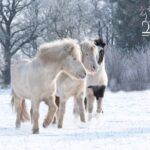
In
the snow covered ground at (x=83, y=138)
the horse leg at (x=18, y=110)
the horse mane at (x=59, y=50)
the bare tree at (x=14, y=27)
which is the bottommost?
the snow covered ground at (x=83, y=138)

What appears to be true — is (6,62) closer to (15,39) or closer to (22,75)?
(15,39)

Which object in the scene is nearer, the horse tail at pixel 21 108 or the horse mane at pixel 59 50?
the horse mane at pixel 59 50

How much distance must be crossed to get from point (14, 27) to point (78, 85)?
44.9 metres

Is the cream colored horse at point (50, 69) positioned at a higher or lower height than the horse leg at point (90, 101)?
higher

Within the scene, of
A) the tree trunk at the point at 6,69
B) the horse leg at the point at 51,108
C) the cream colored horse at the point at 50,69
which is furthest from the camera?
the tree trunk at the point at 6,69

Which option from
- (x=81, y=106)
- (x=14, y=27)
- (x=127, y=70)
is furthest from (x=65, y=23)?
(x=81, y=106)

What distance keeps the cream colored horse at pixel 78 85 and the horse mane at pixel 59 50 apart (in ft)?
3.72

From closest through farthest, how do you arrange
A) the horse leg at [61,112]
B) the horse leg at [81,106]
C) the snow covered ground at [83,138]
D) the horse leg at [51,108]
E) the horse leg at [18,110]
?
the snow covered ground at [83,138] → the horse leg at [51,108] → the horse leg at [61,112] → the horse leg at [81,106] → the horse leg at [18,110]

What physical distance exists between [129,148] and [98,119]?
207 inches

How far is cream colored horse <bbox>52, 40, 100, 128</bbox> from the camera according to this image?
11.7m

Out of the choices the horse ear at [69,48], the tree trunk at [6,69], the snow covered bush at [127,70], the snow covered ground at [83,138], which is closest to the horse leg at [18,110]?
the snow covered ground at [83,138]

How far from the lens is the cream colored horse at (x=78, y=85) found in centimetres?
1173

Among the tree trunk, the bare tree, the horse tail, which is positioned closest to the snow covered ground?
the horse tail

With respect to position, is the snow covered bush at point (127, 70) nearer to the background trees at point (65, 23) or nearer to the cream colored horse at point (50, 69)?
the background trees at point (65, 23)
